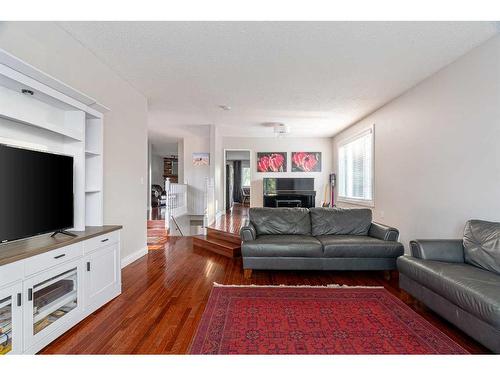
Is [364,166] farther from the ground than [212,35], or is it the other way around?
[212,35]

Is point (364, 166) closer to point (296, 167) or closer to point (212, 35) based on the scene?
point (296, 167)

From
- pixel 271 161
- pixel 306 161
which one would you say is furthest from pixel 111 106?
pixel 306 161

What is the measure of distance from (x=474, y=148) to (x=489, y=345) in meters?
2.06

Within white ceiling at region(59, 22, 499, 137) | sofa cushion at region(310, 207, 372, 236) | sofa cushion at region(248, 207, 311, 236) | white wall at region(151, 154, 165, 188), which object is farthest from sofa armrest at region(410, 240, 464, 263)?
white wall at region(151, 154, 165, 188)

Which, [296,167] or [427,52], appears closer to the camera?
[427,52]

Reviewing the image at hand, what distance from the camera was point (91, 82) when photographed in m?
2.90

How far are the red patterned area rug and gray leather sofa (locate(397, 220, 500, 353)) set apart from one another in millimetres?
196

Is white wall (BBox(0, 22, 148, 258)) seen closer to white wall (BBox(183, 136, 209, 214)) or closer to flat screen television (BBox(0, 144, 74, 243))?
flat screen television (BBox(0, 144, 74, 243))

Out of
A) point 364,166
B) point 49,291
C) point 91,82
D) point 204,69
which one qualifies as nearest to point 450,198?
point 364,166

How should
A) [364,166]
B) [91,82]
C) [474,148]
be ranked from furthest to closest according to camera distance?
[364,166]
[91,82]
[474,148]

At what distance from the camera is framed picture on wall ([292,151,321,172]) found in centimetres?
790

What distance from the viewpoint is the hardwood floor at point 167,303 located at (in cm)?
183

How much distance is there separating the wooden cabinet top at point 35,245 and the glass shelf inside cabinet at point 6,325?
0.84ft
